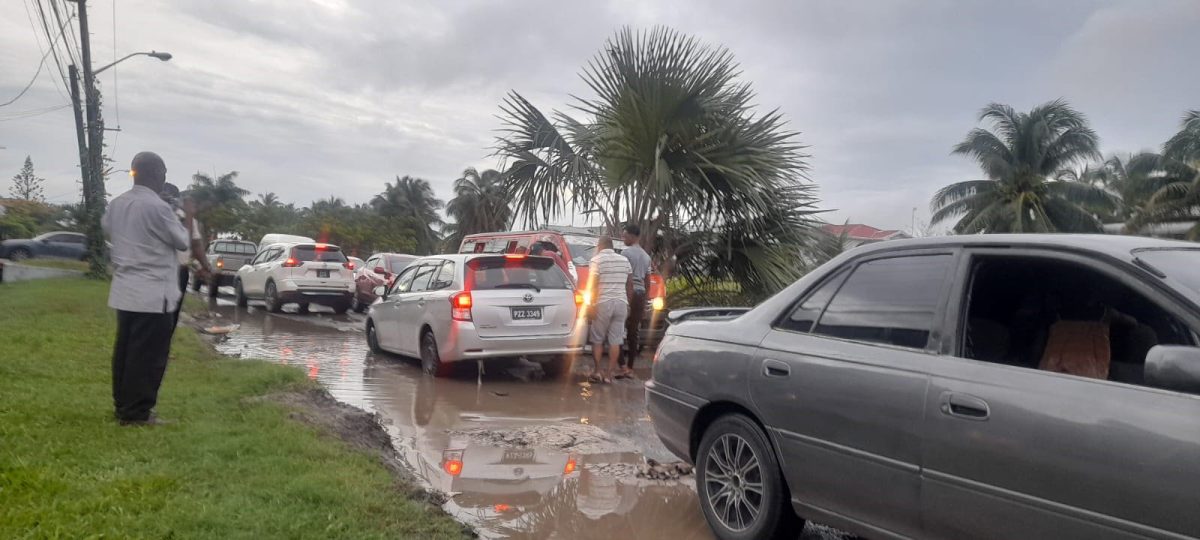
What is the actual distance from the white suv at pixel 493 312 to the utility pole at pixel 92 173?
1536 centimetres

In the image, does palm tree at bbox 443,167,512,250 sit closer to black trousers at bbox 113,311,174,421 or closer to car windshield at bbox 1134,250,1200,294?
black trousers at bbox 113,311,174,421

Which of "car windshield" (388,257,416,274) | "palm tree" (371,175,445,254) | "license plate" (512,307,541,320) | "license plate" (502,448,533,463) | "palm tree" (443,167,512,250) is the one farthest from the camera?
"palm tree" (371,175,445,254)

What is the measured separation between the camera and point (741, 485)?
14.6 ft

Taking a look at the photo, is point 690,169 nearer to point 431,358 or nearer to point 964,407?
point 431,358

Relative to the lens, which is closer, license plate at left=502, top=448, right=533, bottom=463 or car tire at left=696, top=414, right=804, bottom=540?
car tire at left=696, top=414, right=804, bottom=540

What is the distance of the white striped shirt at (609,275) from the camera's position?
10.0 metres

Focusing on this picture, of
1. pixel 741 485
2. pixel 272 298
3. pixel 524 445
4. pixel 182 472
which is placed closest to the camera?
pixel 741 485

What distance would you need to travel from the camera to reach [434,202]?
75812 mm

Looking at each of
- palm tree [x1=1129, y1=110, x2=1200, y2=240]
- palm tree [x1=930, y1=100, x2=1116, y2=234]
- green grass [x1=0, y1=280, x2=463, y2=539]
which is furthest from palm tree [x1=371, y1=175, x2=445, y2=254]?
green grass [x1=0, y1=280, x2=463, y2=539]

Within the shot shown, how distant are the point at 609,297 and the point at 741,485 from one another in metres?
5.73

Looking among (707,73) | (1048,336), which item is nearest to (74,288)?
(707,73)

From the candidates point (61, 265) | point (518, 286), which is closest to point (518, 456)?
point (518, 286)

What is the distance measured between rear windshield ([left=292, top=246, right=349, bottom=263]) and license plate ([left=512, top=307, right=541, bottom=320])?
35.0 ft

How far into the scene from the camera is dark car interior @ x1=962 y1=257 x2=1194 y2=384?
3588mm
